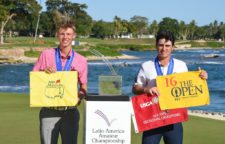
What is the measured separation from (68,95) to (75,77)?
0.67 ft

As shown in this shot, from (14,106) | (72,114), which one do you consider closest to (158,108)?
(72,114)

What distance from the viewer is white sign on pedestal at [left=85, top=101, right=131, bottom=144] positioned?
5.39m

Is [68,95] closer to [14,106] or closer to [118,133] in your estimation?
[118,133]

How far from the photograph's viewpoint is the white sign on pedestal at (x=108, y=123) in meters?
5.39

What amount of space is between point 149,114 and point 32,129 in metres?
5.20

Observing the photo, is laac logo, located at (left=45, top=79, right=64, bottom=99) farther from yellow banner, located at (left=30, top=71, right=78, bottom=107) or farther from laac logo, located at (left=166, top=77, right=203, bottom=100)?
laac logo, located at (left=166, top=77, right=203, bottom=100)

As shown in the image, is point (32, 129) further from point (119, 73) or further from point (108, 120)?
point (119, 73)

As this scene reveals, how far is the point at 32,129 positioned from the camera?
1027 cm

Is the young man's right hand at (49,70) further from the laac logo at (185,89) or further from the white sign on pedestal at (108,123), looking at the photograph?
the laac logo at (185,89)

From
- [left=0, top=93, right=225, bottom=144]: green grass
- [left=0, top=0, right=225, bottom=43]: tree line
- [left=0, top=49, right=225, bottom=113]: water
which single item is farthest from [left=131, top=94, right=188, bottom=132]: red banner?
[left=0, top=0, right=225, bottom=43]: tree line

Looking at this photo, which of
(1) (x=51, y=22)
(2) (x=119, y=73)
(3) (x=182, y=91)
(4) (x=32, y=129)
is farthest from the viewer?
(1) (x=51, y=22)

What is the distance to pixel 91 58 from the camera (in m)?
88.0

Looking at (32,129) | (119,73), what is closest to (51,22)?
(119,73)

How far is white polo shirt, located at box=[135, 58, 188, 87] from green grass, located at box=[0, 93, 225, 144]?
3492mm
